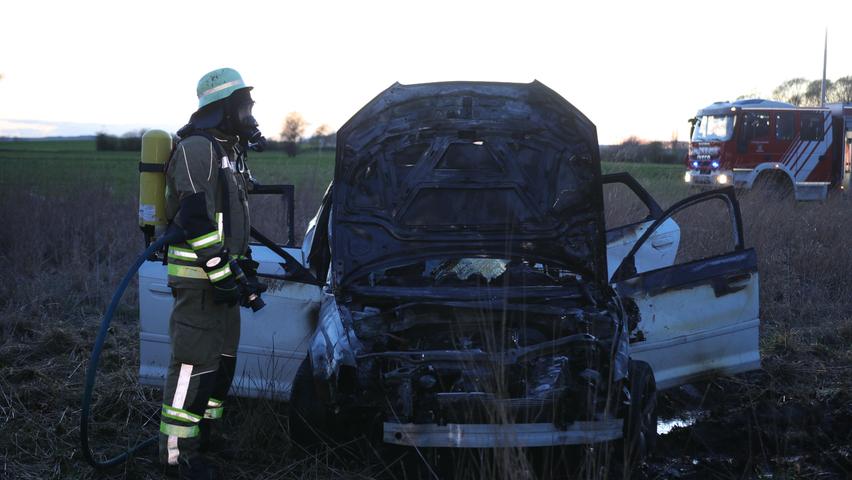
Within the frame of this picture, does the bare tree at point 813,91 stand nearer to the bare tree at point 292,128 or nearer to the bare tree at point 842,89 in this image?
the bare tree at point 842,89

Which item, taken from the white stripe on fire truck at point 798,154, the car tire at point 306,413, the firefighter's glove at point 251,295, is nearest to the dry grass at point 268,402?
the car tire at point 306,413

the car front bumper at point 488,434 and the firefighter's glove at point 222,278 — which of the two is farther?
the firefighter's glove at point 222,278

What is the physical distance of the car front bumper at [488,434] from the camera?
3037mm

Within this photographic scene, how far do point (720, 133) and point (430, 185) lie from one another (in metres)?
17.7

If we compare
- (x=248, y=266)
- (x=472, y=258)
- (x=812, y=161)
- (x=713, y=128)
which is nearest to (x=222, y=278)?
(x=248, y=266)

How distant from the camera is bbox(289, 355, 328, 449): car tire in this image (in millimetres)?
3514

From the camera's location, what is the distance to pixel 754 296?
168 inches

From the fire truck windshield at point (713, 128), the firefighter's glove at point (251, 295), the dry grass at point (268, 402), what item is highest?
the fire truck windshield at point (713, 128)

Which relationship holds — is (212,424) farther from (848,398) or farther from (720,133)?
(720,133)

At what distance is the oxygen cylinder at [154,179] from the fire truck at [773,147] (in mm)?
17947

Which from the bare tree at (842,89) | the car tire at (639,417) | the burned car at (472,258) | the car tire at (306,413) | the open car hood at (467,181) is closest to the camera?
the car tire at (639,417)

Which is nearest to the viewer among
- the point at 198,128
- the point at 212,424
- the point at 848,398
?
the point at 198,128

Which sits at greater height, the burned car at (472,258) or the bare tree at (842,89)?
the bare tree at (842,89)

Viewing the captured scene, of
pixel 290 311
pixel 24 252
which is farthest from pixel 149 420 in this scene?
pixel 24 252
